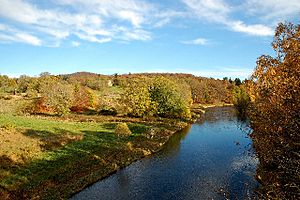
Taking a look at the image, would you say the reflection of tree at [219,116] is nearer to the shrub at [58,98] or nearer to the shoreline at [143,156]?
the shoreline at [143,156]

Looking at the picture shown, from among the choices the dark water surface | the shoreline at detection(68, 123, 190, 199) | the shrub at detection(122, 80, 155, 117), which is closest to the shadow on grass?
the shoreline at detection(68, 123, 190, 199)

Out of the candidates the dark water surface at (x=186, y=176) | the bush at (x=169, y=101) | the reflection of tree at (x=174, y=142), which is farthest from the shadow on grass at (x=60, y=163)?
the bush at (x=169, y=101)

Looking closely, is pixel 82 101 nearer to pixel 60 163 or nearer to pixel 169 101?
pixel 169 101

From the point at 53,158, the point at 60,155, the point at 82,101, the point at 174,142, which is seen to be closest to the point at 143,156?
the point at 174,142

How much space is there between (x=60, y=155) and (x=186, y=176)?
18719 millimetres

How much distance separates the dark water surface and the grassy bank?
2.20m

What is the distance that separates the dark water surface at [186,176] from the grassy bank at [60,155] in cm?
220

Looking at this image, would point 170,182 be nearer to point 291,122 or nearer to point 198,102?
point 291,122

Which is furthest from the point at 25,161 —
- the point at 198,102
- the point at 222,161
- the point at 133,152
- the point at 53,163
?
the point at 198,102

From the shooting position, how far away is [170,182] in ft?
129

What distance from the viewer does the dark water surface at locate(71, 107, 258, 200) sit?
35656mm

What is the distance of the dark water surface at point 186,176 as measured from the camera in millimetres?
35656

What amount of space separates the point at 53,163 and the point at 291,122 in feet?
116

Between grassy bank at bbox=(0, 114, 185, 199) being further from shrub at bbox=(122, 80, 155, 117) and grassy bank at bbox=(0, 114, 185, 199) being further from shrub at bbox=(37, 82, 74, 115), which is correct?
shrub at bbox=(37, 82, 74, 115)
